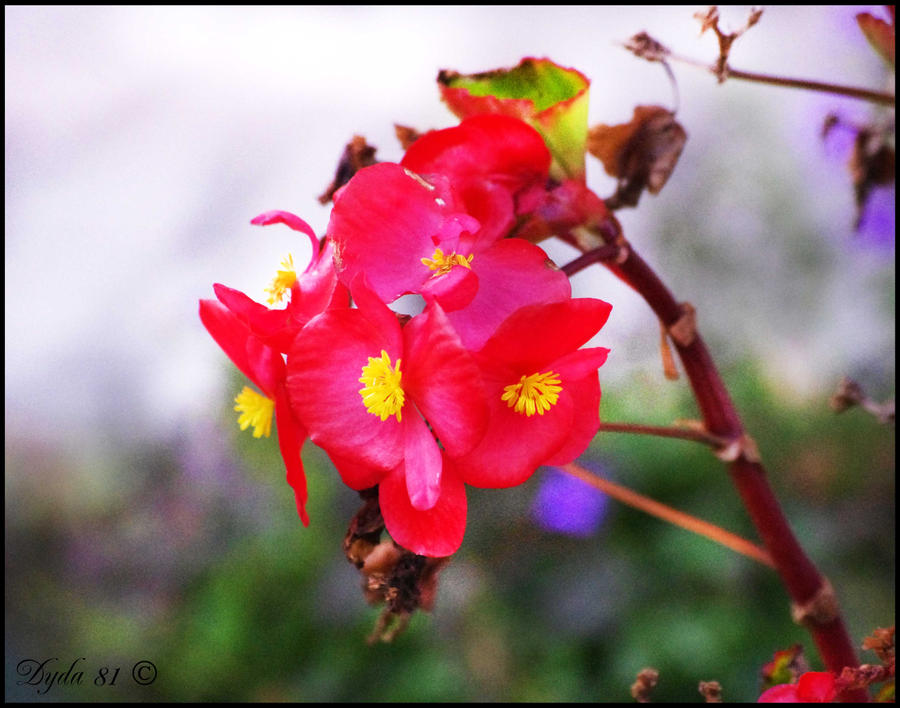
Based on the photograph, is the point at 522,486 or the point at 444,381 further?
the point at 522,486

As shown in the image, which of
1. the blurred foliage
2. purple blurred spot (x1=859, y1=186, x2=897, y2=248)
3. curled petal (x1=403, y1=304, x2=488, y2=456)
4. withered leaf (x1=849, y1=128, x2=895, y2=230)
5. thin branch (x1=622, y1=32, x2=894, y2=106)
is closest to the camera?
curled petal (x1=403, y1=304, x2=488, y2=456)

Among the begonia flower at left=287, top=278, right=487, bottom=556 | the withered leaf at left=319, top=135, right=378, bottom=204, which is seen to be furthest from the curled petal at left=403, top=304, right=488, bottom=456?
the withered leaf at left=319, top=135, right=378, bottom=204

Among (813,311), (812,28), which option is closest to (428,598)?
(813,311)

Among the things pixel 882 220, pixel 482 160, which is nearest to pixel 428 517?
pixel 482 160

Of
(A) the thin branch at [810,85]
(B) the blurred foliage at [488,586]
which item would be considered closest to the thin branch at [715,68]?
(A) the thin branch at [810,85]

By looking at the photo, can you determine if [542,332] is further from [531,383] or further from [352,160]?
[352,160]

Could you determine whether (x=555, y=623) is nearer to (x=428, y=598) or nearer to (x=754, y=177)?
(x=428, y=598)

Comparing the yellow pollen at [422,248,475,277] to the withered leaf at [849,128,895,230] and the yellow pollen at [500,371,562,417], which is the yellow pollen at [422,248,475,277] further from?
the withered leaf at [849,128,895,230]
